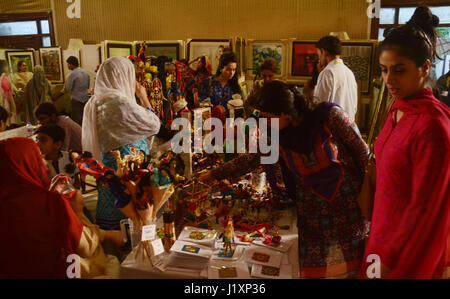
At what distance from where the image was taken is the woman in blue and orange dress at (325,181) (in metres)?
1.55

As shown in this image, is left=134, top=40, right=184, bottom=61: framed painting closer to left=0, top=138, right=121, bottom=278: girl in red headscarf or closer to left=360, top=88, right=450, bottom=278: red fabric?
left=0, top=138, right=121, bottom=278: girl in red headscarf

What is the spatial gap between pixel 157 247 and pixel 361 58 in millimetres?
5289

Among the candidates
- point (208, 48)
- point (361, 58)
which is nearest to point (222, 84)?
point (208, 48)

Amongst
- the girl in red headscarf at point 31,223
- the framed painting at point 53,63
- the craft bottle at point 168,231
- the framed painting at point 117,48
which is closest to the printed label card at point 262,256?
the craft bottle at point 168,231

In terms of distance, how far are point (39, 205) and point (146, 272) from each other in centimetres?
56

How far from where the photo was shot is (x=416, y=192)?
113 centimetres

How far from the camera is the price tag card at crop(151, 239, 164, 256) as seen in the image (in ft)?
5.04

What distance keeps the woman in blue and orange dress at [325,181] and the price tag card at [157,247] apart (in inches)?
24.7

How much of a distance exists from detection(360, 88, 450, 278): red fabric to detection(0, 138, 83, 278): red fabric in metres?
1.34

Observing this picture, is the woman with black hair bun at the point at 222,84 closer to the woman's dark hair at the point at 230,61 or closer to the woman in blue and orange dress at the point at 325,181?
the woman's dark hair at the point at 230,61

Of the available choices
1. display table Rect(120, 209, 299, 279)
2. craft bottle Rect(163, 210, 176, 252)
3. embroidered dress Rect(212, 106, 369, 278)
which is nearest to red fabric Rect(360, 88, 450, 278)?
embroidered dress Rect(212, 106, 369, 278)

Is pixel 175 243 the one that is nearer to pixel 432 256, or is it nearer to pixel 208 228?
pixel 208 228

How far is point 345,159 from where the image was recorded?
159cm
